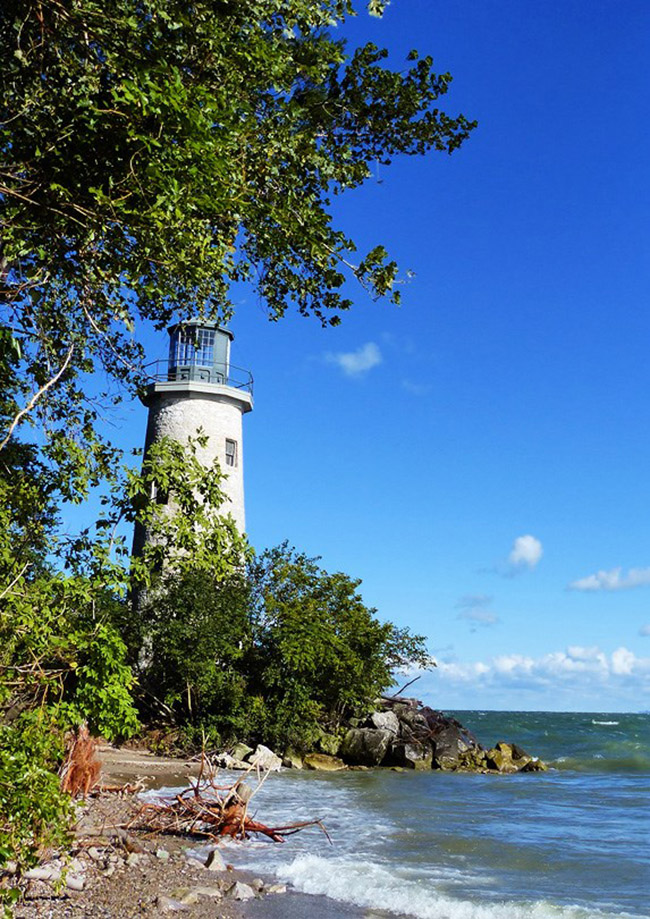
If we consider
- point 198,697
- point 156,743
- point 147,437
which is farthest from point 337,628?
point 147,437

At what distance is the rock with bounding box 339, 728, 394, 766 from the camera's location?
27.9 metres

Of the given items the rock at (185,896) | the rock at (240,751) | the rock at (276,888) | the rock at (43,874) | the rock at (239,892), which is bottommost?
the rock at (276,888)

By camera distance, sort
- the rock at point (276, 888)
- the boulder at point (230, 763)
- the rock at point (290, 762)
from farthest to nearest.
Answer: the rock at point (290, 762) < the boulder at point (230, 763) < the rock at point (276, 888)

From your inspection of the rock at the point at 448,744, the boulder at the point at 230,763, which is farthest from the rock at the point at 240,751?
the rock at the point at 448,744

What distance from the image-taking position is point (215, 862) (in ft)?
31.8

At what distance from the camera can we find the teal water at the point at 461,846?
941cm

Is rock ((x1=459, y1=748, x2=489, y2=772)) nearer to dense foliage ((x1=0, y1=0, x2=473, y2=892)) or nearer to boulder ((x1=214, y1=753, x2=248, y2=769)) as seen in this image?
boulder ((x1=214, y1=753, x2=248, y2=769))

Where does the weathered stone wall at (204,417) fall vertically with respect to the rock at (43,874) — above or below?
above

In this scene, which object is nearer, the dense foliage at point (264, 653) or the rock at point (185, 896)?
the rock at point (185, 896)

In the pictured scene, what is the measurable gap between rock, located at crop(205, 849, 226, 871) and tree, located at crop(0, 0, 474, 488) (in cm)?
494

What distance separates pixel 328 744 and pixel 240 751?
158 inches

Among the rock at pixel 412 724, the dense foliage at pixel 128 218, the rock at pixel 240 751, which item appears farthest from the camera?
the rock at pixel 412 724

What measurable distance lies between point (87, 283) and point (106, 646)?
3439 mm

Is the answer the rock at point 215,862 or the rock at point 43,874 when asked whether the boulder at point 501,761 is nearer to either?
the rock at point 215,862
